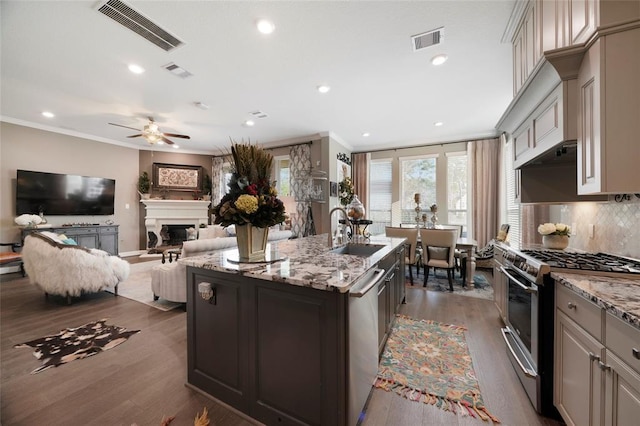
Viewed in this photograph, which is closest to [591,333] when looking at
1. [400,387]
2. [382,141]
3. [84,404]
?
[400,387]

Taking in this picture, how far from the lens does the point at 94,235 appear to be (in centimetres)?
561

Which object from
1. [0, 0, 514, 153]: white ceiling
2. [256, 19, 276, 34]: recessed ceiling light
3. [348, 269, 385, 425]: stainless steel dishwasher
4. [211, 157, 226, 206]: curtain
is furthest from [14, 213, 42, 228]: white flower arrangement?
[348, 269, 385, 425]: stainless steel dishwasher

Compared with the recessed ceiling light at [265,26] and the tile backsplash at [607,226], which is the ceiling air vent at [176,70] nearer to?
the recessed ceiling light at [265,26]

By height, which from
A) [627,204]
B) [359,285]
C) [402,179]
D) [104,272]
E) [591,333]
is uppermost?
[402,179]

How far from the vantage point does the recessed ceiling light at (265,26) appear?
2.31m

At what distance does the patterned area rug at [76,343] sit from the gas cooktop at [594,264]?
12.1 ft

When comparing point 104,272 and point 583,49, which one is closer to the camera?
point 583,49

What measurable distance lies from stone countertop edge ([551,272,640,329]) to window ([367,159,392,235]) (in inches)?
213

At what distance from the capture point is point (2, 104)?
163 inches

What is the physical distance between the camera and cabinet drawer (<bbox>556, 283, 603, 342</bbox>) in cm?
109

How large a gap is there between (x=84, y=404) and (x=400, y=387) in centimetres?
219

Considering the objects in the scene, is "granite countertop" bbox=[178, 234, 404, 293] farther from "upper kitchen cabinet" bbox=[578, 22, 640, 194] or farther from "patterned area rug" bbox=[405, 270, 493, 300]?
"patterned area rug" bbox=[405, 270, 493, 300]

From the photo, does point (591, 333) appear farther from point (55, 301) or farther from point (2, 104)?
point (2, 104)

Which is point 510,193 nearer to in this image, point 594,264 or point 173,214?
point 594,264
